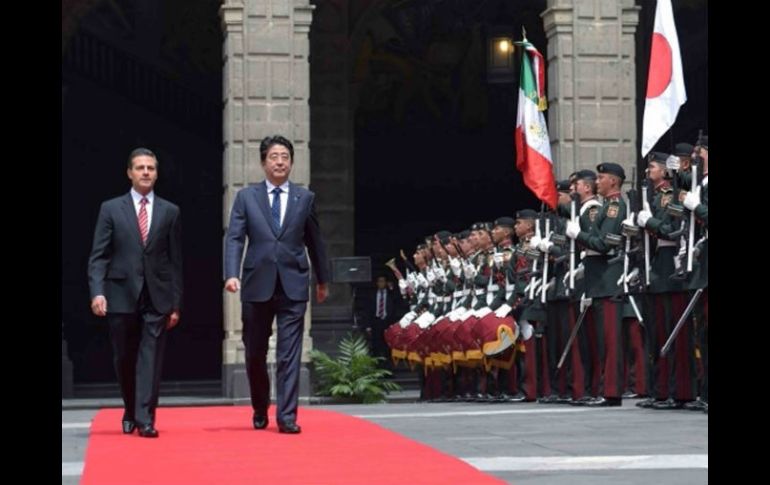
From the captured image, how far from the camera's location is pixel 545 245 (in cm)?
1773

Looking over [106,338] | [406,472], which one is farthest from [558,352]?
[106,338]

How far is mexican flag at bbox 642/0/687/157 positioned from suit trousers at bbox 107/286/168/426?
5.78 m

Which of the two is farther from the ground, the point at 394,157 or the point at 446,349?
the point at 394,157

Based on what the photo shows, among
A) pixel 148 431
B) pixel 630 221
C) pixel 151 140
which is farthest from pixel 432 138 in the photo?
pixel 148 431

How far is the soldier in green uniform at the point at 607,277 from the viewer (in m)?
15.8

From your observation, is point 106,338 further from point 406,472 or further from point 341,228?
point 406,472

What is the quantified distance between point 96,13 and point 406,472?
24.9m

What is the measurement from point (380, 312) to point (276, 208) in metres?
→ 21.5

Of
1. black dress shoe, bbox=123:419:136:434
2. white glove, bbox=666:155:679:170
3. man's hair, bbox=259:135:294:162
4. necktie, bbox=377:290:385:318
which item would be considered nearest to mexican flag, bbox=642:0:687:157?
white glove, bbox=666:155:679:170

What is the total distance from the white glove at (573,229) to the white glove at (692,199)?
7.78 ft

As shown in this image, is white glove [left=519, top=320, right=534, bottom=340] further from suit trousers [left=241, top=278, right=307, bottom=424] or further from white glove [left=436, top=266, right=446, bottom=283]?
suit trousers [left=241, top=278, right=307, bottom=424]

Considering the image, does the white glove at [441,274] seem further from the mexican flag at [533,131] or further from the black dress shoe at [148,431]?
the black dress shoe at [148,431]

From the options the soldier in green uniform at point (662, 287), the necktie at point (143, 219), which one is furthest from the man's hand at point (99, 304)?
the soldier in green uniform at point (662, 287)

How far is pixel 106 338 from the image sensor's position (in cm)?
3328
